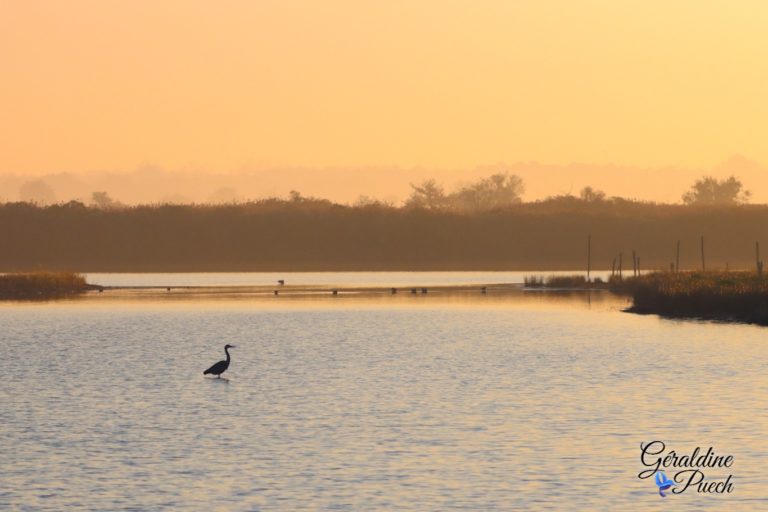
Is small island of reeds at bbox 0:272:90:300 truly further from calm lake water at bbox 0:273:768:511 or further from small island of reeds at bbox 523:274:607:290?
calm lake water at bbox 0:273:768:511

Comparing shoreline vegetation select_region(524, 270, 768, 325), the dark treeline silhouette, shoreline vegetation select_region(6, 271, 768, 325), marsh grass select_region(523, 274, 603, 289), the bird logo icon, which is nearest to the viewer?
the bird logo icon

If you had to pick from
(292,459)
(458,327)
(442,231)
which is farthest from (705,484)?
(442,231)

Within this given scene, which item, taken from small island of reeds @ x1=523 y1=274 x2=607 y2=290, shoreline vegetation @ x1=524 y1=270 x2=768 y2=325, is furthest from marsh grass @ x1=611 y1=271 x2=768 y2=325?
small island of reeds @ x1=523 y1=274 x2=607 y2=290

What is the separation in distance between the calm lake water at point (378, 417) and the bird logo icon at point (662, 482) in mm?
165

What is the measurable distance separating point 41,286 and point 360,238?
272ft

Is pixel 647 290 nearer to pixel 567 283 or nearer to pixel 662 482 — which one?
pixel 567 283

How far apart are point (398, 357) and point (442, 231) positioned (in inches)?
5495

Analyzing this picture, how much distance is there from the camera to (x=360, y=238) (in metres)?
186

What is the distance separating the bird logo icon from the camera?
21981 mm

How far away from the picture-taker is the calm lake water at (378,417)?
72.7 feet

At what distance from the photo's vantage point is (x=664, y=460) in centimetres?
2444

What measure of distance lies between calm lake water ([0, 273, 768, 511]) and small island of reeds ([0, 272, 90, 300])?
4333 cm

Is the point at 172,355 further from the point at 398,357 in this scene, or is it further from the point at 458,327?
the point at 458,327

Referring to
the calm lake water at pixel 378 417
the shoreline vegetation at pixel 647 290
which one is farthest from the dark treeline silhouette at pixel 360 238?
the calm lake water at pixel 378 417
